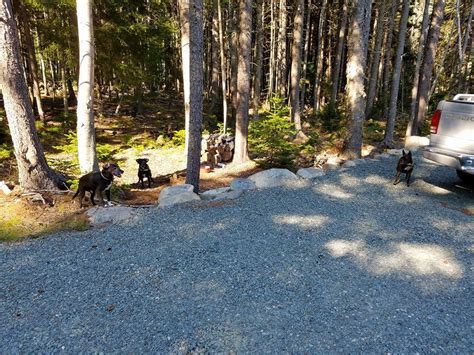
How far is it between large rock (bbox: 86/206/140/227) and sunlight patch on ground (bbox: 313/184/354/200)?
15.0ft

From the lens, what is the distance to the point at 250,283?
13.9ft

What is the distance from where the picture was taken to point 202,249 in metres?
5.14

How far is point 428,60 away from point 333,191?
11.7 meters

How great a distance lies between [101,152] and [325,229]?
9352mm

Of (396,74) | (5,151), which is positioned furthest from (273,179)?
(5,151)

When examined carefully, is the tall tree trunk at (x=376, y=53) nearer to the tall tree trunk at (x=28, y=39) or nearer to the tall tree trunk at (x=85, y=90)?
the tall tree trunk at (x=85, y=90)

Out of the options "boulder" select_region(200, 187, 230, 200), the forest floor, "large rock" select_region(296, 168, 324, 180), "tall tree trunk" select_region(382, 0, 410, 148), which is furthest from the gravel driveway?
"tall tree trunk" select_region(382, 0, 410, 148)

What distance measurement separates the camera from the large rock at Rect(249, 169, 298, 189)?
337 inches

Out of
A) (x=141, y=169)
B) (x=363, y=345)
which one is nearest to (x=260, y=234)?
(x=363, y=345)

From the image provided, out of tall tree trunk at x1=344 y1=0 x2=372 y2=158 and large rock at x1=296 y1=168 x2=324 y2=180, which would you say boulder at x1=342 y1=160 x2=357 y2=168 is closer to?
tall tree trunk at x1=344 y1=0 x2=372 y2=158

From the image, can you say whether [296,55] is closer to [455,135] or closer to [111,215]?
[455,135]

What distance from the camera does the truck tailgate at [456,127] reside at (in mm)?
6591

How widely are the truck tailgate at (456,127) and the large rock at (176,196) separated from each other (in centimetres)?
584

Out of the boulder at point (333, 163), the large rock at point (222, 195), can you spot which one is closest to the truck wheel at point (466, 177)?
the boulder at point (333, 163)
